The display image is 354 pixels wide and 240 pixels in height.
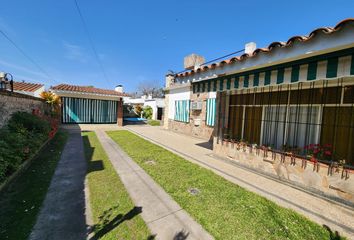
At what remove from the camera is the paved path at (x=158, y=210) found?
3.38 m

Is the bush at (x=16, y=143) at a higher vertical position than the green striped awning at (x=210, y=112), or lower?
lower

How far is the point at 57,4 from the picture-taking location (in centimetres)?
1082

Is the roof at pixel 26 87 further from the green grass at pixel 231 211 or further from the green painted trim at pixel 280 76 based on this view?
the green painted trim at pixel 280 76

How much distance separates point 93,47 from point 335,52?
71.7ft

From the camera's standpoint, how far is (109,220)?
374cm

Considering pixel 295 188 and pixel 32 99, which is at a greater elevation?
pixel 32 99

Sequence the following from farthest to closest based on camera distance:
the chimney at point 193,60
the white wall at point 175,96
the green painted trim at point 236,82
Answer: the chimney at point 193,60 → the white wall at point 175,96 → the green painted trim at point 236,82

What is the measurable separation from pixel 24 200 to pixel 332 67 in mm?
9026

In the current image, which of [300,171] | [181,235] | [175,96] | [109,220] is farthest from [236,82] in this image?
[175,96]

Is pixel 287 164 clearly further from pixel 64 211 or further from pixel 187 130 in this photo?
pixel 187 130

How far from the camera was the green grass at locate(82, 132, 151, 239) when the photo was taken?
132 inches

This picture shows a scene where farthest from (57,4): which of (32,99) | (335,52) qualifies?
(335,52)

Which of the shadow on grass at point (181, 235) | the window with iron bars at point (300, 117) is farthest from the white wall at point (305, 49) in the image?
the shadow on grass at point (181, 235)

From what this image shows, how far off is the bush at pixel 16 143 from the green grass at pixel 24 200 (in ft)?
1.55
